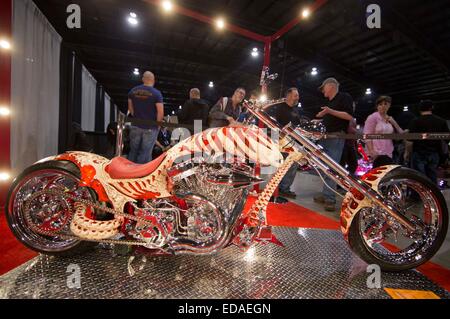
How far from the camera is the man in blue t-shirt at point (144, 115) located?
11.6 feet

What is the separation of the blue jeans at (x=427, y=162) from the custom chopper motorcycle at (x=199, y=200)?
266 cm

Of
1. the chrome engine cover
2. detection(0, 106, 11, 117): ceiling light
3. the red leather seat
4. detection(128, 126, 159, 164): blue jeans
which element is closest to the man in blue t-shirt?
detection(128, 126, 159, 164): blue jeans

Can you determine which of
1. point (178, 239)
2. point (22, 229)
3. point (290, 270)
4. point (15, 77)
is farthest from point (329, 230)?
point (15, 77)

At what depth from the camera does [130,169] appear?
5.26 ft

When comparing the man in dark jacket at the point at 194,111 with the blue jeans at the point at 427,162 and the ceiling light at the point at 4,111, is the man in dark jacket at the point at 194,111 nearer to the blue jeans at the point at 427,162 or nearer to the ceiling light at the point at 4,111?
the ceiling light at the point at 4,111

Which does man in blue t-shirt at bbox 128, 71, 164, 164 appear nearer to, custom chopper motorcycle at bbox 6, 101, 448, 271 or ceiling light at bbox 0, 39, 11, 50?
ceiling light at bbox 0, 39, 11, 50

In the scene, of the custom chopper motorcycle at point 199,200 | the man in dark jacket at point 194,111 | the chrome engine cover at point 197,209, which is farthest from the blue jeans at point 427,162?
the chrome engine cover at point 197,209

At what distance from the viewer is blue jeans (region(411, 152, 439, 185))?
3822mm

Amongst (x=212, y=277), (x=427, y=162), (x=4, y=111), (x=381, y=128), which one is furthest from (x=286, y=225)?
(x=4, y=111)

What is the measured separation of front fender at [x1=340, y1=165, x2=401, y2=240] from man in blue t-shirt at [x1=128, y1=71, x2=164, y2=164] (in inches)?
109

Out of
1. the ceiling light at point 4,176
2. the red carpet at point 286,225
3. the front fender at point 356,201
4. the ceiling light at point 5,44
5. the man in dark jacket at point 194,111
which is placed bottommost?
the red carpet at point 286,225

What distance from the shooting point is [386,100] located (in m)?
3.50

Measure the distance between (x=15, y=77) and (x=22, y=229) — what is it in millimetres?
2961

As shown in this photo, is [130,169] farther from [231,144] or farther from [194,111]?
[194,111]
